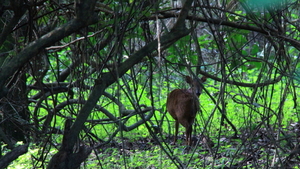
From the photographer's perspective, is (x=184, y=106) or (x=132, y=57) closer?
(x=132, y=57)

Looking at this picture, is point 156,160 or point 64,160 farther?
point 156,160

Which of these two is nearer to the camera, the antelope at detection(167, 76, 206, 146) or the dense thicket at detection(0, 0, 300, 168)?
the dense thicket at detection(0, 0, 300, 168)

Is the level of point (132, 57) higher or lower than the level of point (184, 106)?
higher

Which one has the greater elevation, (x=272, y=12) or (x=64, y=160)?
(x=272, y=12)

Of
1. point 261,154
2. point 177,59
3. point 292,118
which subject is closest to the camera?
point 177,59


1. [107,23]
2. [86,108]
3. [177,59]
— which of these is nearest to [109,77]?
[86,108]

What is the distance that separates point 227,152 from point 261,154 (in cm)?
43

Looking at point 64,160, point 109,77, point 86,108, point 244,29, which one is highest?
point 244,29

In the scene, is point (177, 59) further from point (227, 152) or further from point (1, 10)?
point (1, 10)

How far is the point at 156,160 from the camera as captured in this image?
4.72 metres

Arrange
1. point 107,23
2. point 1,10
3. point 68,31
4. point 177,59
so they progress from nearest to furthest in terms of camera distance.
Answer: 1. point 68,31
2. point 1,10
3. point 107,23
4. point 177,59

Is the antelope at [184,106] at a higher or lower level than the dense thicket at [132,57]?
lower

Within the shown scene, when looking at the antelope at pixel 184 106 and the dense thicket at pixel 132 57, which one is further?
the antelope at pixel 184 106

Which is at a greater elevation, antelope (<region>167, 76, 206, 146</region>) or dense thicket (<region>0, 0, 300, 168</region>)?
dense thicket (<region>0, 0, 300, 168</region>)
